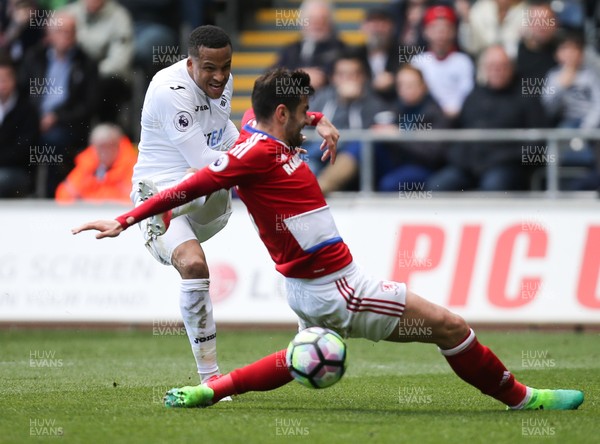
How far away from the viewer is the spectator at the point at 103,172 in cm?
1436

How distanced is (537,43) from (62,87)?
634cm

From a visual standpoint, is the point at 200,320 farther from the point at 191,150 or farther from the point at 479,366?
the point at 479,366

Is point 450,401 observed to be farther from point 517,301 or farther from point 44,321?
point 44,321

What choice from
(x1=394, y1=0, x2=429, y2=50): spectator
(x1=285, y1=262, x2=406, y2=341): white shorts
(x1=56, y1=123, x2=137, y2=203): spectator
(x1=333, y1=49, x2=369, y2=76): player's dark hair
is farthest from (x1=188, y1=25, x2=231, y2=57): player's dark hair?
(x1=394, y1=0, x2=429, y2=50): spectator

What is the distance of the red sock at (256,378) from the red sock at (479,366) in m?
1.00

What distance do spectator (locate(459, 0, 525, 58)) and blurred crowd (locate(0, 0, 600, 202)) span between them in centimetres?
2

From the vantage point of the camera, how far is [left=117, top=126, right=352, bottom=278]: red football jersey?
6.89 meters

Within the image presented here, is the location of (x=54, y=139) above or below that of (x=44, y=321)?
above

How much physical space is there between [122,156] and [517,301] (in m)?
5.03

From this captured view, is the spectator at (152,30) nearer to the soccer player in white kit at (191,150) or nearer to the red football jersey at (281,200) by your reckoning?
the soccer player in white kit at (191,150)

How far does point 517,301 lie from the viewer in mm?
12891

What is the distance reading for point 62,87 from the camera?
636 inches

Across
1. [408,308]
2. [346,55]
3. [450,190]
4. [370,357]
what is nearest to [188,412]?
[408,308]

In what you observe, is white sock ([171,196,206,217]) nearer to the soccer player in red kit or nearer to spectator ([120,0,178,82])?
the soccer player in red kit
